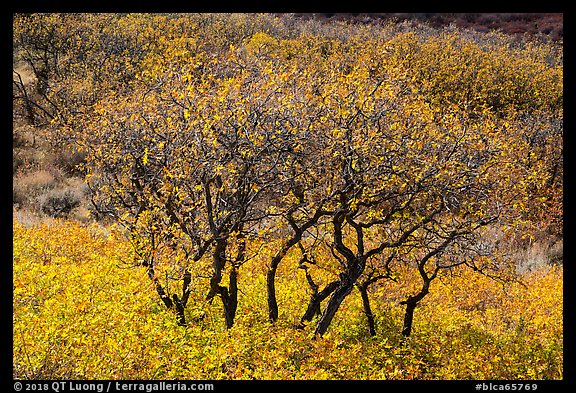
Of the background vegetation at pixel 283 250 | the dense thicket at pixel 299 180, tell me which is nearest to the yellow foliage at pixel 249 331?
the background vegetation at pixel 283 250

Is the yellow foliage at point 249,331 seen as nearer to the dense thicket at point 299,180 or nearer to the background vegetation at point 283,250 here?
the background vegetation at point 283,250

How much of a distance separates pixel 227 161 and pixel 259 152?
2.42ft

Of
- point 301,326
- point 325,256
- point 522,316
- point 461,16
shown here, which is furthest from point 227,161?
point 461,16

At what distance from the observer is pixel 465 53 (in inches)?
1847

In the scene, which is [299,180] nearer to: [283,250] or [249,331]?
[283,250]

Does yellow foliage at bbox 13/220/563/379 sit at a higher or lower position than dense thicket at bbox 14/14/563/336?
lower

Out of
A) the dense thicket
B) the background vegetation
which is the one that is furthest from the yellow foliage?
the dense thicket

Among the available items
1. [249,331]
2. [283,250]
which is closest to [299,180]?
[283,250]

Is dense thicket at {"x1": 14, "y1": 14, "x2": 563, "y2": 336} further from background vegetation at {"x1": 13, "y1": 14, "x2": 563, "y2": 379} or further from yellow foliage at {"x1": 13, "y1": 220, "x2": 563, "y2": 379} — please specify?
yellow foliage at {"x1": 13, "y1": 220, "x2": 563, "y2": 379}

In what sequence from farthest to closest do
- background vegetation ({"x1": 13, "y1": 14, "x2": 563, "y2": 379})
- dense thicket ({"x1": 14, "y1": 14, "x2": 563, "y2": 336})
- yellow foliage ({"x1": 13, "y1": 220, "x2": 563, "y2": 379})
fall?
dense thicket ({"x1": 14, "y1": 14, "x2": 563, "y2": 336}), background vegetation ({"x1": 13, "y1": 14, "x2": 563, "y2": 379}), yellow foliage ({"x1": 13, "y1": 220, "x2": 563, "y2": 379})

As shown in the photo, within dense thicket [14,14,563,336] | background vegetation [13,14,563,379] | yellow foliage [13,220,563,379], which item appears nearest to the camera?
yellow foliage [13,220,563,379]

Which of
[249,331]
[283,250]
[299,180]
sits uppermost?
[299,180]

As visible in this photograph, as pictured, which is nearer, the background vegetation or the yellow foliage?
the yellow foliage
